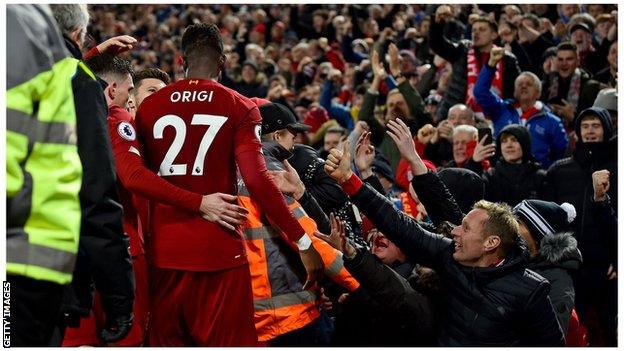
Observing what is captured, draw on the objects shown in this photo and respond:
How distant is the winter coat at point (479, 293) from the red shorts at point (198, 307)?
2.44 ft

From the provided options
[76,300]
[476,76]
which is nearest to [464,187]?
[76,300]

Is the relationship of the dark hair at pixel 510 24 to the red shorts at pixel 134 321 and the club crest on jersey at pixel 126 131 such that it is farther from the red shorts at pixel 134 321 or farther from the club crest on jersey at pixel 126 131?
the club crest on jersey at pixel 126 131

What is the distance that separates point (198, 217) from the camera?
400cm

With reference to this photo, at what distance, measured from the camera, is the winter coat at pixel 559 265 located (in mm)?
4738

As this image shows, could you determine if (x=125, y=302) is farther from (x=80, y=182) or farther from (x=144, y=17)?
(x=144, y=17)

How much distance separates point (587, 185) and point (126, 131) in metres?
3.70

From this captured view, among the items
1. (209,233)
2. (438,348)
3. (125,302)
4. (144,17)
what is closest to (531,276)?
(438,348)

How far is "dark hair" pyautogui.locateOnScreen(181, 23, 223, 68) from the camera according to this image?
13.6 ft

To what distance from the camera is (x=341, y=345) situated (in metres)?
4.59

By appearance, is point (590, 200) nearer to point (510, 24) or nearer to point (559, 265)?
point (559, 265)

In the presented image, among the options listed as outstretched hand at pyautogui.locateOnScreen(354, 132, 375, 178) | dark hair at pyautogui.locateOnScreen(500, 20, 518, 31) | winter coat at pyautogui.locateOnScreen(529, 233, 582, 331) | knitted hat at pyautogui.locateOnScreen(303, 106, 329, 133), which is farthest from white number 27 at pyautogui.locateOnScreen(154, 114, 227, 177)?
dark hair at pyautogui.locateOnScreen(500, 20, 518, 31)

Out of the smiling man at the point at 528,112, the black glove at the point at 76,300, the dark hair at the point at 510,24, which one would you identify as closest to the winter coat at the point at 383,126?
the smiling man at the point at 528,112

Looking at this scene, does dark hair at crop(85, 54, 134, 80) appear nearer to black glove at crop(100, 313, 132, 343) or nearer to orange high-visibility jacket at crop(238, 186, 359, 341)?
orange high-visibility jacket at crop(238, 186, 359, 341)

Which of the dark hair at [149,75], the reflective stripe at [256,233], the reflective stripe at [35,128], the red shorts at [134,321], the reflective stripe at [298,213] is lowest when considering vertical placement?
the red shorts at [134,321]
